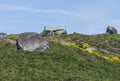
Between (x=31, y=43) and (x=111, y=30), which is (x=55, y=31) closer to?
(x=111, y=30)

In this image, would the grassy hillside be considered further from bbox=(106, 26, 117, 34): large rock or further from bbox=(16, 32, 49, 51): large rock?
bbox=(106, 26, 117, 34): large rock

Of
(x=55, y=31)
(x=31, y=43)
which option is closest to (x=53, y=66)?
(x=31, y=43)

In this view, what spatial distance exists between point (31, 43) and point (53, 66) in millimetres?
8854

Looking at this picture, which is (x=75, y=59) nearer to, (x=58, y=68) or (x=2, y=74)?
(x=58, y=68)

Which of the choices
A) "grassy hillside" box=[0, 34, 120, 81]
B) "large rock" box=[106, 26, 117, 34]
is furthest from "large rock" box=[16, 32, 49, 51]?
"large rock" box=[106, 26, 117, 34]

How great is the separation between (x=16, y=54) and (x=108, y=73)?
36.7 ft

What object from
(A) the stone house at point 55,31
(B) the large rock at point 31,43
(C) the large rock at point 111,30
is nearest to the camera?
(B) the large rock at point 31,43

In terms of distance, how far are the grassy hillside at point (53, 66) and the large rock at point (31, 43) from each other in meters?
1.09

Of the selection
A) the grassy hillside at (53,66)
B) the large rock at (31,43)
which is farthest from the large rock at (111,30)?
the large rock at (31,43)

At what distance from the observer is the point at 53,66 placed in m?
45.2

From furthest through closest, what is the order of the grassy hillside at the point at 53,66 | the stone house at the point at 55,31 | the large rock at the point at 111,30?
1. the large rock at the point at 111,30
2. the stone house at the point at 55,31
3. the grassy hillside at the point at 53,66

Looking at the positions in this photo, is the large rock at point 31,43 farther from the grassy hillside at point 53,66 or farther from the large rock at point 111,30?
the large rock at point 111,30

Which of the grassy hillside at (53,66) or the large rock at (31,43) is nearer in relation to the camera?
the grassy hillside at (53,66)

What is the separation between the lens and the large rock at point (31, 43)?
174 feet
